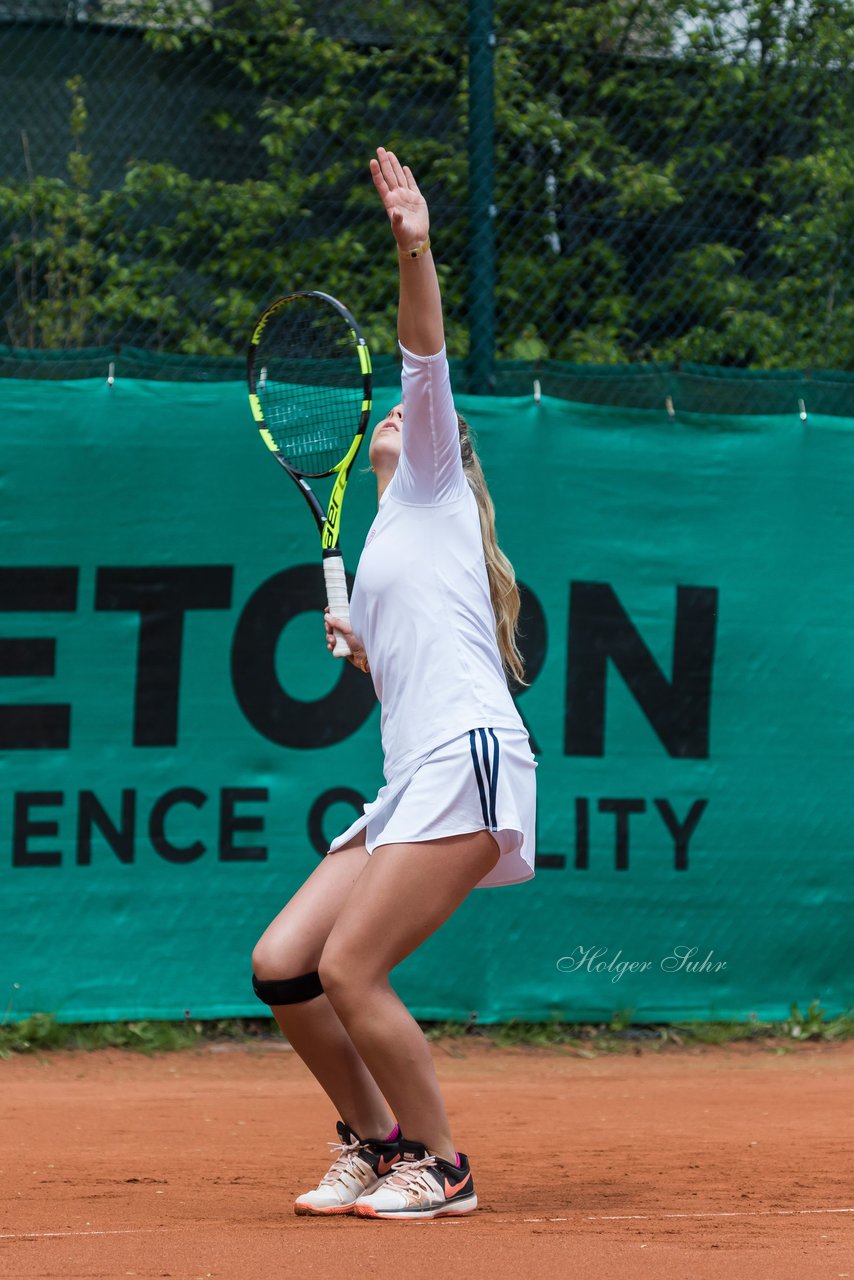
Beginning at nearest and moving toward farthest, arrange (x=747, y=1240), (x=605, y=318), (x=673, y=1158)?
(x=747, y=1240)
(x=673, y=1158)
(x=605, y=318)

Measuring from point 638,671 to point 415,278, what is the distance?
8.53 feet

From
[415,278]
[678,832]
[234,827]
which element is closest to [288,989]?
[415,278]

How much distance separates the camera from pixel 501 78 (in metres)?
5.55

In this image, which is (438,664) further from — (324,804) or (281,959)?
(324,804)

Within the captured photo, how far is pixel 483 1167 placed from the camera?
146 inches

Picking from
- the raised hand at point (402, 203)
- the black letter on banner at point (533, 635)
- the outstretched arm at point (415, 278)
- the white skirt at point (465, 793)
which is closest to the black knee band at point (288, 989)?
the white skirt at point (465, 793)

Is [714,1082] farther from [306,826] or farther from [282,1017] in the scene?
[282,1017]

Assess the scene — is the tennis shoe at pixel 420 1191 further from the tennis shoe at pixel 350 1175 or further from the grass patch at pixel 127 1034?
the grass patch at pixel 127 1034

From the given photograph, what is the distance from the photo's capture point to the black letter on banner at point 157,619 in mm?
4957

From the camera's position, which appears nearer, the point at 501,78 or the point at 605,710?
the point at 605,710

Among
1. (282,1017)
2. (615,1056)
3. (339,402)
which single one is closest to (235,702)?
(339,402)

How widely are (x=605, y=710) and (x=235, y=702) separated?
120 cm

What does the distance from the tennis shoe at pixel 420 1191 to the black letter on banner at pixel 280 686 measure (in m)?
2.11

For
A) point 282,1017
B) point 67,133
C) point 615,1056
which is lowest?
point 615,1056
